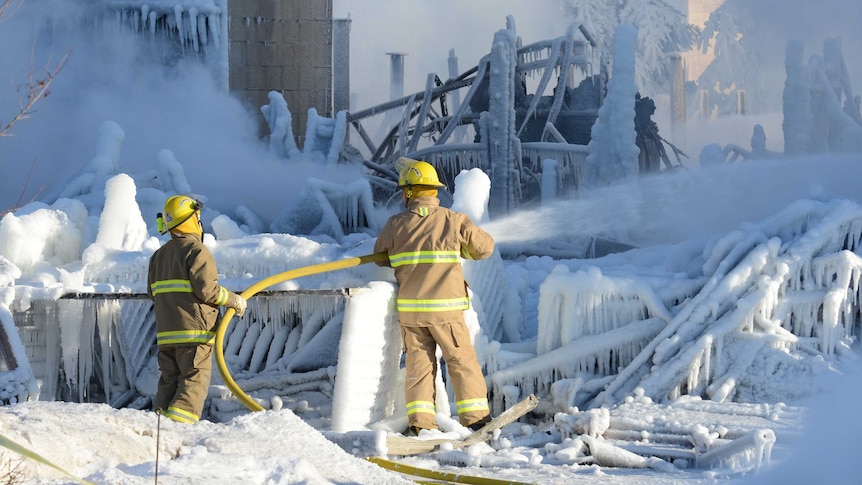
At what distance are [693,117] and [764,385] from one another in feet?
89.0

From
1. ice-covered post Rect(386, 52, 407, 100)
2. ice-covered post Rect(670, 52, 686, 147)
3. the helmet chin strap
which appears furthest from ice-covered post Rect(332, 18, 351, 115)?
the helmet chin strap

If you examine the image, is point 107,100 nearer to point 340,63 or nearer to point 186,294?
point 340,63

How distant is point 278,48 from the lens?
21344mm

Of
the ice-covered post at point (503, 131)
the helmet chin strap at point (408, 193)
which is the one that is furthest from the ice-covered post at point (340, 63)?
the helmet chin strap at point (408, 193)

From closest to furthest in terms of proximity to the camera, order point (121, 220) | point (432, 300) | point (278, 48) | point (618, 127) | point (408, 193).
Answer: point (432, 300) → point (408, 193) → point (121, 220) → point (618, 127) → point (278, 48)

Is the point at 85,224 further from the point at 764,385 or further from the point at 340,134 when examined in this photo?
the point at 340,134

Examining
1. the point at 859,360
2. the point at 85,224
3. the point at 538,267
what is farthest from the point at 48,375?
the point at 859,360

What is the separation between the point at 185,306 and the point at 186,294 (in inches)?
2.5

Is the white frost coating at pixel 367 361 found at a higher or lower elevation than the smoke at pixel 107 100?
lower

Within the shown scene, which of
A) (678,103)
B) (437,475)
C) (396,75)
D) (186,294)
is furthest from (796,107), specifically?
(396,75)

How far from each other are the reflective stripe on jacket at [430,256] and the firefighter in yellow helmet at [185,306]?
36.9 inches

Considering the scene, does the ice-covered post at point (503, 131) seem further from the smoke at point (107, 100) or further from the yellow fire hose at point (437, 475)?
the yellow fire hose at point (437, 475)

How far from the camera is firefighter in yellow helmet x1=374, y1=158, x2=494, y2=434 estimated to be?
6824 millimetres

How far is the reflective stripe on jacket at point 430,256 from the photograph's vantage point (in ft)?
22.4
